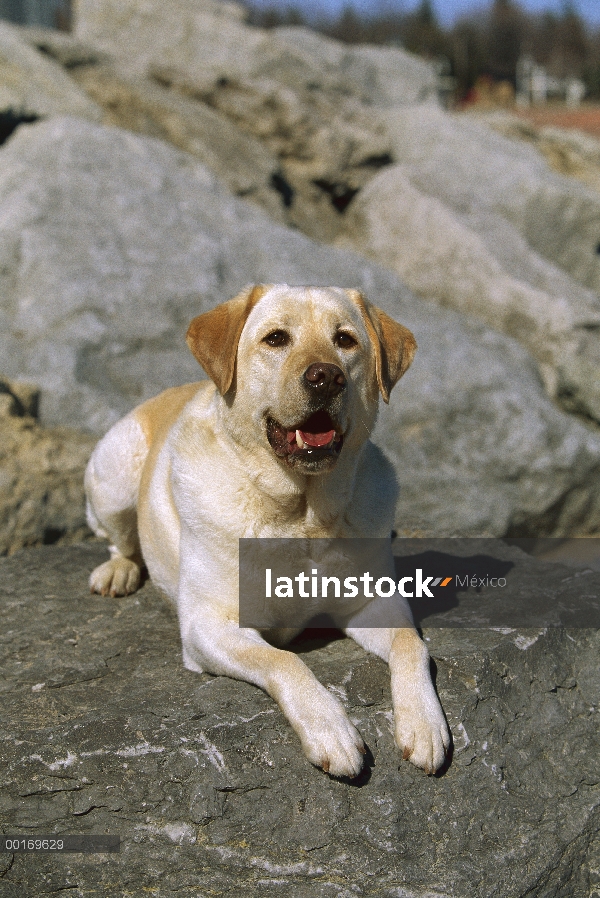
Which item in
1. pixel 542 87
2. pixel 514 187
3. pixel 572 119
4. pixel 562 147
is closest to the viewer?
pixel 514 187

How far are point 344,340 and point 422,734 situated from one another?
170 centimetres

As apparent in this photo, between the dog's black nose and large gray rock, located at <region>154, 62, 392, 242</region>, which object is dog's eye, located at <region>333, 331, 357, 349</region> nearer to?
the dog's black nose

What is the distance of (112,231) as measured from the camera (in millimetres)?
8266

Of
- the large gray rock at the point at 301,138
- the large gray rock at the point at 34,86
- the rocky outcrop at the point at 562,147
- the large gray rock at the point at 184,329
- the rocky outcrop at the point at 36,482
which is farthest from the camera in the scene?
the rocky outcrop at the point at 562,147

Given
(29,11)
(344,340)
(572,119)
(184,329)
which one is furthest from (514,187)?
(572,119)

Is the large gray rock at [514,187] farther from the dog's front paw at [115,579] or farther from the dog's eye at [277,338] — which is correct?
the dog's eye at [277,338]

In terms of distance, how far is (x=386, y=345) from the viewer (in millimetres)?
4285

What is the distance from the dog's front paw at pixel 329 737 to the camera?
11.0 feet

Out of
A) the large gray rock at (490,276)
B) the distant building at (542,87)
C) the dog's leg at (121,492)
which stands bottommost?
the distant building at (542,87)

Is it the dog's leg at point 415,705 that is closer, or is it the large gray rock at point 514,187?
the dog's leg at point 415,705

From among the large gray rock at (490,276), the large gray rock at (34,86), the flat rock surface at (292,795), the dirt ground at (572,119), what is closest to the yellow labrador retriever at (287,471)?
the flat rock surface at (292,795)

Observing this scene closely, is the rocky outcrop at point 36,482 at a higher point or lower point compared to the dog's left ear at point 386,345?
lower

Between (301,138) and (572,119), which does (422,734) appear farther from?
(572,119)

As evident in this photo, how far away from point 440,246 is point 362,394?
624cm
